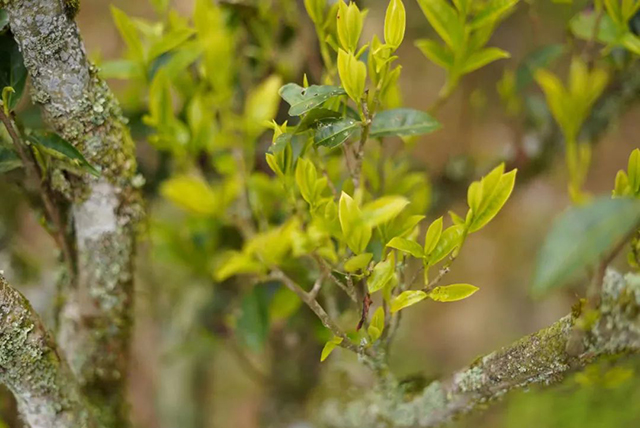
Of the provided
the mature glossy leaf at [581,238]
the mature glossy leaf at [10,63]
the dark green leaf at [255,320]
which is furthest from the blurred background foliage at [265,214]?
the mature glossy leaf at [581,238]

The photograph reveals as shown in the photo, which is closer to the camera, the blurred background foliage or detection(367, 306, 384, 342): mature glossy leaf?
detection(367, 306, 384, 342): mature glossy leaf

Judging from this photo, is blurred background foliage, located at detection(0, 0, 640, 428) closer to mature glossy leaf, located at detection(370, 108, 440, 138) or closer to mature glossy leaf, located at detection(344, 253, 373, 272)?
mature glossy leaf, located at detection(370, 108, 440, 138)

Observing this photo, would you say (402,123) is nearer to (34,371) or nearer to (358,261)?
(358,261)

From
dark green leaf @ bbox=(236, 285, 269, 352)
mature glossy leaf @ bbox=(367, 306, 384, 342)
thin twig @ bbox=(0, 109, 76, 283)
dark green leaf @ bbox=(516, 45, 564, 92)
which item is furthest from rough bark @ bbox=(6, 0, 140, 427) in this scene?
dark green leaf @ bbox=(516, 45, 564, 92)

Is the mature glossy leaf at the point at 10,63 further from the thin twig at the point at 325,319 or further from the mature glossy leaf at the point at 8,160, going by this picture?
the thin twig at the point at 325,319

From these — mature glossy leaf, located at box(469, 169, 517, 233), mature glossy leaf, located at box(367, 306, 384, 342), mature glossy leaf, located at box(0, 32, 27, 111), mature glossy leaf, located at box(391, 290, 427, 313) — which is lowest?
mature glossy leaf, located at box(367, 306, 384, 342)

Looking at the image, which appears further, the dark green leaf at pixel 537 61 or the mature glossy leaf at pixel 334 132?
the dark green leaf at pixel 537 61

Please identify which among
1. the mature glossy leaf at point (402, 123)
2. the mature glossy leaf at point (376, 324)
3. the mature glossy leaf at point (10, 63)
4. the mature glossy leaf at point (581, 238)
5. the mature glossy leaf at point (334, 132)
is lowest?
the mature glossy leaf at point (376, 324)

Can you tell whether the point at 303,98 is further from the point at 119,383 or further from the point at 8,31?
the point at 119,383
